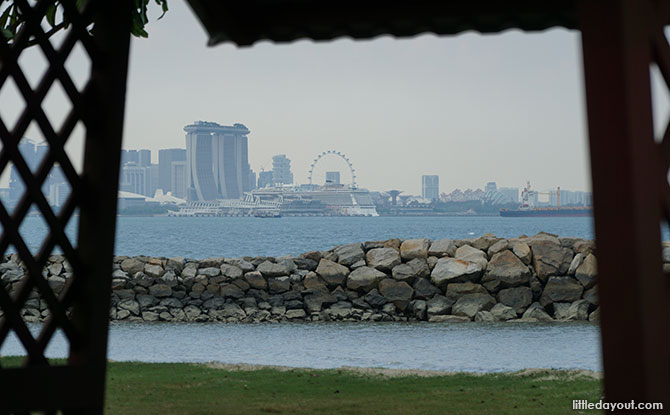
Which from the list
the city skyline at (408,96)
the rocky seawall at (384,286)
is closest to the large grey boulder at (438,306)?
the rocky seawall at (384,286)

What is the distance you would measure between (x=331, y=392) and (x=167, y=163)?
324 ft

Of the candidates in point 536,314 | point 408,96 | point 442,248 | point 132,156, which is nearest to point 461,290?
point 536,314

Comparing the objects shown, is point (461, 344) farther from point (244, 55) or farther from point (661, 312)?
point (244, 55)

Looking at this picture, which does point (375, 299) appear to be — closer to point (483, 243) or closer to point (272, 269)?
point (272, 269)

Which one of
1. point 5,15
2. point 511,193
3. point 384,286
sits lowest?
point 384,286

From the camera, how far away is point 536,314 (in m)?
12.7

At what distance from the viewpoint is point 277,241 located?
60.8 m

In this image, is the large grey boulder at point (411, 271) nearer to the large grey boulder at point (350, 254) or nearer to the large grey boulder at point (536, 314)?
the large grey boulder at point (350, 254)

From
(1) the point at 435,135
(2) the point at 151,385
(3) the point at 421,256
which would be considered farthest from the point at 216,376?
(1) the point at 435,135

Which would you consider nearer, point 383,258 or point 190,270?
point 383,258

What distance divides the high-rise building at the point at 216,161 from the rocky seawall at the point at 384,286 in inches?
3196

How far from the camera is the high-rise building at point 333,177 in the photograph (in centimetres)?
9760

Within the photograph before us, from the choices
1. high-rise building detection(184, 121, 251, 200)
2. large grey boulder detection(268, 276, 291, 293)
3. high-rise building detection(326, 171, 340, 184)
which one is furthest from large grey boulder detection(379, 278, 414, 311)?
high-rise building detection(326, 171, 340, 184)

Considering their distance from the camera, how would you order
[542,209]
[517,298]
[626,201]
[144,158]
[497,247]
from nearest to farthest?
[626,201]
[517,298]
[497,247]
[542,209]
[144,158]
